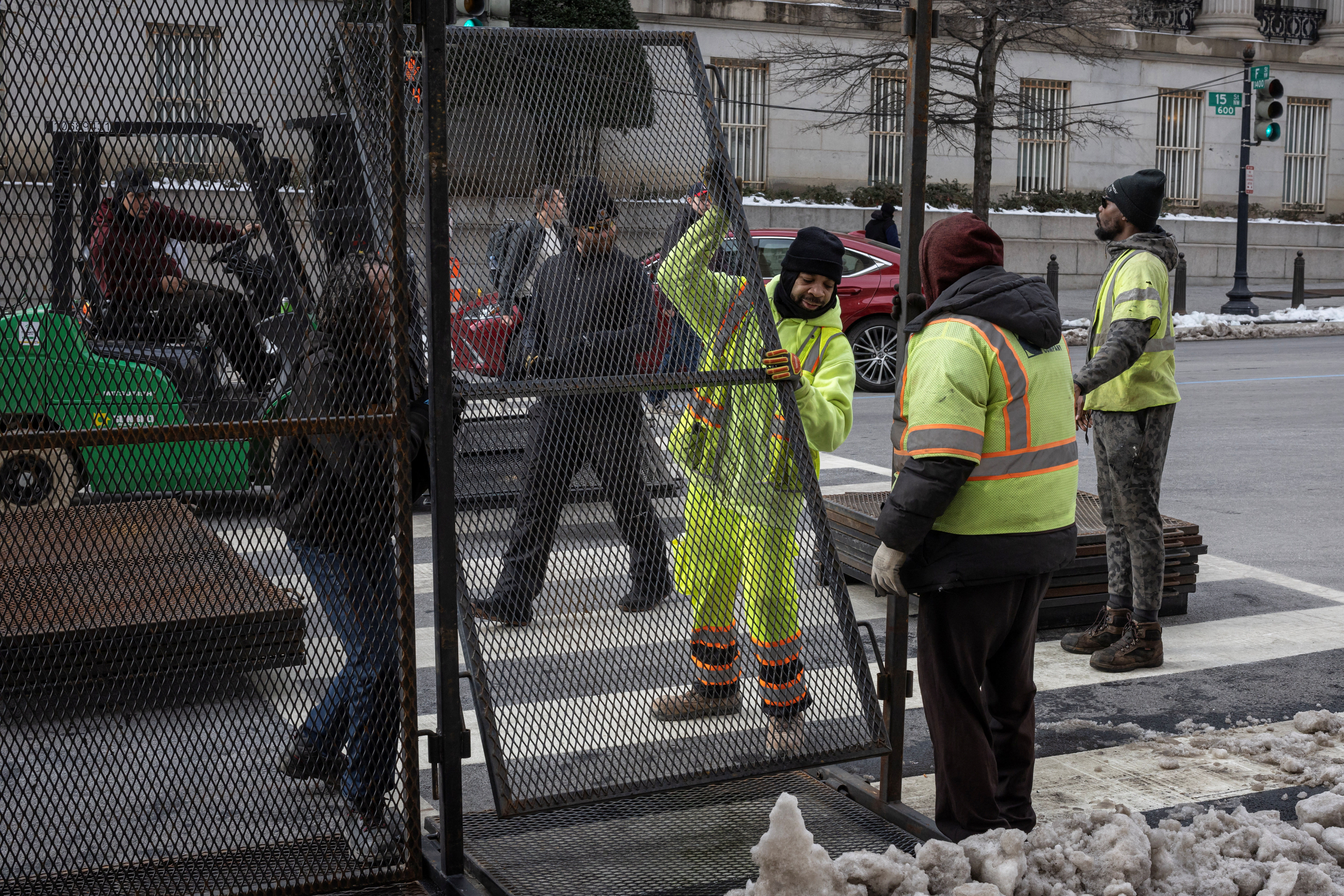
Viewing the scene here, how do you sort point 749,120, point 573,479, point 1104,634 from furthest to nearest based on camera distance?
point 749,120
point 1104,634
point 573,479

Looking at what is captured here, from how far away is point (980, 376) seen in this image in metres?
3.73

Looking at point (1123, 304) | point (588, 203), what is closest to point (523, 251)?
point (588, 203)

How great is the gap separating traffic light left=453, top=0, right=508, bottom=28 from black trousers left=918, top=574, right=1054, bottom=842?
6.19 meters

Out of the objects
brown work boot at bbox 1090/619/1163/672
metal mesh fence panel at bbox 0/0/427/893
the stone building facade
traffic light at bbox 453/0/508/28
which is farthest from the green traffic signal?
metal mesh fence panel at bbox 0/0/427/893

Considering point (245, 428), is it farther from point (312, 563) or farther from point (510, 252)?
point (510, 252)

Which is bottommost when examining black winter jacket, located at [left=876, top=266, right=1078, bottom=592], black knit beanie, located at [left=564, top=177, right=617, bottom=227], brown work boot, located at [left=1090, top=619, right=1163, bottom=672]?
brown work boot, located at [left=1090, top=619, right=1163, bottom=672]

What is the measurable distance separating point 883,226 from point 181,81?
704 inches

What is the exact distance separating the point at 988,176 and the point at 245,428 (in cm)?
2131

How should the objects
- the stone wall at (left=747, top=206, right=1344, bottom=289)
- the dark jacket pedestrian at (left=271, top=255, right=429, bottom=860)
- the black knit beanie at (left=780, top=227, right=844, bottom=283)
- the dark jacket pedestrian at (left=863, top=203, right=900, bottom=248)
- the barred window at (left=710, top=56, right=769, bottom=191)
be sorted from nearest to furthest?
1. the dark jacket pedestrian at (left=271, top=255, right=429, bottom=860)
2. the black knit beanie at (left=780, top=227, right=844, bottom=283)
3. the dark jacket pedestrian at (left=863, top=203, right=900, bottom=248)
4. the stone wall at (left=747, top=206, right=1344, bottom=289)
5. the barred window at (left=710, top=56, right=769, bottom=191)

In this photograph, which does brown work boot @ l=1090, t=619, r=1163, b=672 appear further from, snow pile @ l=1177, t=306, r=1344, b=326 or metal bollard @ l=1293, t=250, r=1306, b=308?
metal bollard @ l=1293, t=250, r=1306, b=308

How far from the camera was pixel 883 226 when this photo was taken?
20.4 meters

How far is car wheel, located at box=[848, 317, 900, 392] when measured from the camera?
48.6 ft

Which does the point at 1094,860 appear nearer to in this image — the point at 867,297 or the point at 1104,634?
the point at 1104,634

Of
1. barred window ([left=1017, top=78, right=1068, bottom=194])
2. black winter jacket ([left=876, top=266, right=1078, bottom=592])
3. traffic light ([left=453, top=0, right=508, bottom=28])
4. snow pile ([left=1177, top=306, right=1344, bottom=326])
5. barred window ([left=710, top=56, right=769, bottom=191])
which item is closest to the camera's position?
black winter jacket ([left=876, top=266, right=1078, bottom=592])
